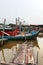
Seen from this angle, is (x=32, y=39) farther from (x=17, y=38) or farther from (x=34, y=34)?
(x=17, y=38)

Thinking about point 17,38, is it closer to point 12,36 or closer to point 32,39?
point 12,36

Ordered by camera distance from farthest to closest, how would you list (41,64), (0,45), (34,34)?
(34,34), (0,45), (41,64)

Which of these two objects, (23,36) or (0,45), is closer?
(0,45)

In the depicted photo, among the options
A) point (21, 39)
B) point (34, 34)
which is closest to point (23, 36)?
point (21, 39)

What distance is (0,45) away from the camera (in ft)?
50.3

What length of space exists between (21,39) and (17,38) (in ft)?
1.73

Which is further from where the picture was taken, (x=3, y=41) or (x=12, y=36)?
(x=12, y=36)

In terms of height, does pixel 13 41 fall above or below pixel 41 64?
below

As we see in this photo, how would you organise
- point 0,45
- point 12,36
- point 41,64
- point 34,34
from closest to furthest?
1. point 41,64
2. point 0,45
3. point 12,36
4. point 34,34

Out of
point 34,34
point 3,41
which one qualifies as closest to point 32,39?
point 34,34

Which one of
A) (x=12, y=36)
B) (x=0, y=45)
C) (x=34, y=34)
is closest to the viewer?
(x=0, y=45)

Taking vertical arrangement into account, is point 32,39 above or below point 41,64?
below

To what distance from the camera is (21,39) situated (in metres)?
20.5

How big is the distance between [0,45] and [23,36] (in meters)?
5.62
